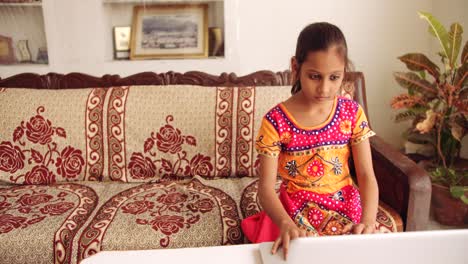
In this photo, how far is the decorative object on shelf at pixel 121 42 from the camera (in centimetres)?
231

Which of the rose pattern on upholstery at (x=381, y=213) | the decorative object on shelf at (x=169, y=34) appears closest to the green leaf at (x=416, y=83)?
the rose pattern on upholstery at (x=381, y=213)

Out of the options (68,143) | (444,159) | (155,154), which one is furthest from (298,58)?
(444,159)

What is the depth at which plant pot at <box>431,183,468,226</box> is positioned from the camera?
6.89ft

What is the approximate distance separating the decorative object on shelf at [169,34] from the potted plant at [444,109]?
1107 millimetres

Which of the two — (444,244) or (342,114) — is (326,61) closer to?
(342,114)

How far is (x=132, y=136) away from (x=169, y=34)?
741mm

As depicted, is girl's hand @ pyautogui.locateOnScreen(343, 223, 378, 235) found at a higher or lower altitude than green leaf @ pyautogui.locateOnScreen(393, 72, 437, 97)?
lower

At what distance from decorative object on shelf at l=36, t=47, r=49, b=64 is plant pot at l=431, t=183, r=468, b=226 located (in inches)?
88.0

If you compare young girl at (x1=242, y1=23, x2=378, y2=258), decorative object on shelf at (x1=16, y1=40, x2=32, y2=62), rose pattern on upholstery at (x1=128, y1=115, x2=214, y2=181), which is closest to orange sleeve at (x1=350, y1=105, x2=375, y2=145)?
young girl at (x1=242, y1=23, x2=378, y2=258)

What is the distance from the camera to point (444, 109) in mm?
2131

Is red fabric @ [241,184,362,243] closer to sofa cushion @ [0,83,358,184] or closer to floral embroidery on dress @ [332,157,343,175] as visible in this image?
floral embroidery on dress @ [332,157,343,175]

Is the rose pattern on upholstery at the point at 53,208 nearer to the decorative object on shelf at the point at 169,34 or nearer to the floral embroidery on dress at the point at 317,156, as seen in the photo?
the floral embroidery on dress at the point at 317,156

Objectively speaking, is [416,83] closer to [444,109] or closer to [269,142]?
[444,109]

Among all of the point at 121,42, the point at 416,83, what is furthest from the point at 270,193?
the point at 121,42
